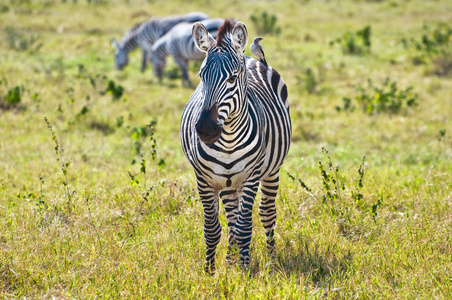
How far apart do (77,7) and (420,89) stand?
711 inches

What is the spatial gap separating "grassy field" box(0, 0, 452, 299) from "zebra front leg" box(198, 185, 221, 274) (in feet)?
0.31

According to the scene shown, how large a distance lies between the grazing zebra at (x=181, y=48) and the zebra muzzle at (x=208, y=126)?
9.67 metres

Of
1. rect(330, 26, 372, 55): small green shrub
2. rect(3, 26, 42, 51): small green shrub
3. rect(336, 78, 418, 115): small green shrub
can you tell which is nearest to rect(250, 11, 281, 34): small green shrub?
rect(330, 26, 372, 55): small green shrub

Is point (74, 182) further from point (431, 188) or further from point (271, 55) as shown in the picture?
point (271, 55)

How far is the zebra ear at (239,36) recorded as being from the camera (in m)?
3.41

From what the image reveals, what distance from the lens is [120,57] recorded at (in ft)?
49.0

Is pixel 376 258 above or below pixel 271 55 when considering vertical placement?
below

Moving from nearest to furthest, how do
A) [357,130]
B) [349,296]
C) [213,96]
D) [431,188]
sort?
[213,96], [349,296], [431,188], [357,130]

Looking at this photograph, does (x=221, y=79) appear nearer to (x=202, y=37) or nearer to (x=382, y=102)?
(x=202, y=37)

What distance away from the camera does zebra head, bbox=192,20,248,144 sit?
122 inches

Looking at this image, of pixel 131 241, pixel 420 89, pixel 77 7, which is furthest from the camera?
pixel 77 7

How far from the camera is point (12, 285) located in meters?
3.44

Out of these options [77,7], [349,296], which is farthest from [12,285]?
[77,7]

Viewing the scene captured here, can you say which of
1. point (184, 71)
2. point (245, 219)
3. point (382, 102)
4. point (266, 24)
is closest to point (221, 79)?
point (245, 219)
